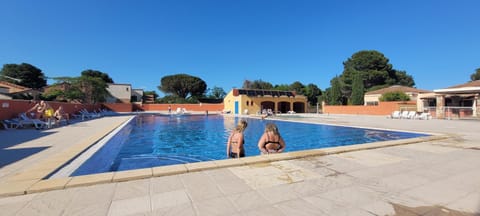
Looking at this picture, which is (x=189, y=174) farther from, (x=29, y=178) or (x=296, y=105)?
(x=296, y=105)

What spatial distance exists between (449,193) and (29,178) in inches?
212

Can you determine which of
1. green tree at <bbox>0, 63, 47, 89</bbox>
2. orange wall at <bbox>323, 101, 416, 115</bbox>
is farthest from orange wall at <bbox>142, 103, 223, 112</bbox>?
green tree at <bbox>0, 63, 47, 89</bbox>

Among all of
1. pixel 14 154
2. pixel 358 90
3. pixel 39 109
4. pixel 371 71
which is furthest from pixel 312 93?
pixel 14 154

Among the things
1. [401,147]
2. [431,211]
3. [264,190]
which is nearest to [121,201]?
[264,190]

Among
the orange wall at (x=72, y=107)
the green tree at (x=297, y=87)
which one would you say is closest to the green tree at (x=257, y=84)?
the green tree at (x=297, y=87)

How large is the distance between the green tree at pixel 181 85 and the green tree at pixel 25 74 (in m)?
24.3

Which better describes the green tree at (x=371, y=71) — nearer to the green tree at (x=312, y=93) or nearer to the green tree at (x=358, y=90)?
the green tree at (x=312, y=93)

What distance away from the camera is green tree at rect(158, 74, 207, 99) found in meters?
50.3

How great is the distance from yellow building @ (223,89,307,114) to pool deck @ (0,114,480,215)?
2402 centimetres

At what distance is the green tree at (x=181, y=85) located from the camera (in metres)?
50.3

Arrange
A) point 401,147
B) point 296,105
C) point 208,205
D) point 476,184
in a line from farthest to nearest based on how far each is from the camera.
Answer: point 296,105 → point 401,147 → point 476,184 → point 208,205

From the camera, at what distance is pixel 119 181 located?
2.92 m

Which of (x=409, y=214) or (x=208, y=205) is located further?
(x=208, y=205)

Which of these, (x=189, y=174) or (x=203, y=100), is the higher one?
(x=203, y=100)
